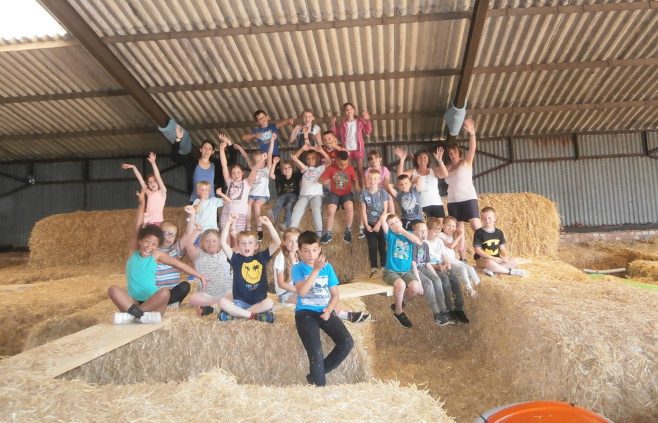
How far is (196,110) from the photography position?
29.8ft

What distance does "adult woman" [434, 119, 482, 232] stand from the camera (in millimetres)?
5704

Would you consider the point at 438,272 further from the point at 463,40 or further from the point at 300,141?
the point at 463,40

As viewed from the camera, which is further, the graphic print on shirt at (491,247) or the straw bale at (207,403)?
the graphic print on shirt at (491,247)

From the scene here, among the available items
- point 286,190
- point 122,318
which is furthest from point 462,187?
point 122,318

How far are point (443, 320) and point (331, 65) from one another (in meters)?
4.98

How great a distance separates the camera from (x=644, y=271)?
7.00m

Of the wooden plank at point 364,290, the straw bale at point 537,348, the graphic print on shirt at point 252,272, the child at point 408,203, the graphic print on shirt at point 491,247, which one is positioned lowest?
the straw bale at point 537,348

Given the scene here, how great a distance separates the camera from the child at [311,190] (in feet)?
20.4

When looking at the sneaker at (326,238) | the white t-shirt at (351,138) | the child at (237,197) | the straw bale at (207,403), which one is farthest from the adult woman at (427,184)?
the straw bale at (207,403)

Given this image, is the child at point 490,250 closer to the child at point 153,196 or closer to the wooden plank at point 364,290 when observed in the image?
the wooden plank at point 364,290

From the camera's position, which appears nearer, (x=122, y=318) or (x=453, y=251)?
(x=122, y=318)

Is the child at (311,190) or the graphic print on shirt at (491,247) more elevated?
the child at (311,190)

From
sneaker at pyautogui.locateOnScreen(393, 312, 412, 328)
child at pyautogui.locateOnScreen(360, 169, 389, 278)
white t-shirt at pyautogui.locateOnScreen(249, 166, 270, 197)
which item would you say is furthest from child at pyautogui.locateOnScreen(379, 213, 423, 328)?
white t-shirt at pyautogui.locateOnScreen(249, 166, 270, 197)

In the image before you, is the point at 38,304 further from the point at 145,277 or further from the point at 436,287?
the point at 436,287
